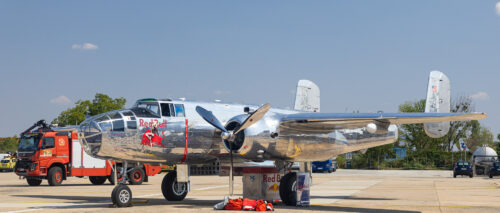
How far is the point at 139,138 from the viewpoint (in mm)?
15461

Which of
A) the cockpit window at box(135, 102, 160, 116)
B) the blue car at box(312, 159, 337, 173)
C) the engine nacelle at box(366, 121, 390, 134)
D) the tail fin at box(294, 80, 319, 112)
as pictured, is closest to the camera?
the cockpit window at box(135, 102, 160, 116)

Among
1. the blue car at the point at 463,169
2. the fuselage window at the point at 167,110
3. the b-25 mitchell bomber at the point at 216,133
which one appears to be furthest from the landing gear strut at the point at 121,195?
the blue car at the point at 463,169

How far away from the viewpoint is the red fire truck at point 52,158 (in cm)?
2909

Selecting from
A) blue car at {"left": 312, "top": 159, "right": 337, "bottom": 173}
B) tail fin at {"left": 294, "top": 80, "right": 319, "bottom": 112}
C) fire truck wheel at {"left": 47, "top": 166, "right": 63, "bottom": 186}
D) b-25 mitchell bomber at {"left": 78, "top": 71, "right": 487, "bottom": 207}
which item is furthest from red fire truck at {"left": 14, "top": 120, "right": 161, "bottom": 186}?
blue car at {"left": 312, "top": 159, "right": 337, "bottom": 173}

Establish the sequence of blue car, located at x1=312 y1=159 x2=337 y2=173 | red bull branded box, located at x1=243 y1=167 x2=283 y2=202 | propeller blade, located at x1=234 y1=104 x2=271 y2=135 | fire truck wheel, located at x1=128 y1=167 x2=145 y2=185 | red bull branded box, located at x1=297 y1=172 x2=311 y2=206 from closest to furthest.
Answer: propeller blade, located at x1=234 y1=104 x2=271 y2=135
red bull branded box, located at x1=297 y1=172 x2=311 y2=206
red bull branded box, located at x1=243 y1=167 x2=283 y2=202
fire truck wheel, located at x1=128 y1=167 x2=145 y2=185
blue car, located at x1=312 y1=159 x2=337 y2=173

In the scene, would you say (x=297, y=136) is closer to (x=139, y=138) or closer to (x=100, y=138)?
(x=139, y=138)

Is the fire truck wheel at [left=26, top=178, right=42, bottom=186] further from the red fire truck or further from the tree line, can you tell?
the tree line

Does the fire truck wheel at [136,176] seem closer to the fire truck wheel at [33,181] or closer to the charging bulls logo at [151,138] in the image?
the fire truck wheel at [33,181]

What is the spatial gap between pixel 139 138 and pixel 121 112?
90 centimetres

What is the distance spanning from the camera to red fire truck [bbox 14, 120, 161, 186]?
2909 cm

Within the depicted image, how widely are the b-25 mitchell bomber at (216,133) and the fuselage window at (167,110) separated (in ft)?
0.10

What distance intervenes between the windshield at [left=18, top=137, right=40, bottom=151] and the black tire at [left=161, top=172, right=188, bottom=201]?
1359 cm

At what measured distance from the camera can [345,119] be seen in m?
16.1

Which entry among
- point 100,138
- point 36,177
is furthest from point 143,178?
point 100,138
